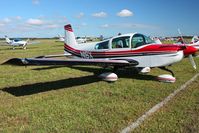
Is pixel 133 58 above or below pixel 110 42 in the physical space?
below

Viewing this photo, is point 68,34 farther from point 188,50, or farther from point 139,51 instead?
point 188,50

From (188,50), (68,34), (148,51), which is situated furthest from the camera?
(68,34)

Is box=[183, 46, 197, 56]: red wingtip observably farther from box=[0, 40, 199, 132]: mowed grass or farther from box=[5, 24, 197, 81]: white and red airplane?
box=[0, 40, 199, 132]: mowed grass

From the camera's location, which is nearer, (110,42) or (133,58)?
(133,58)

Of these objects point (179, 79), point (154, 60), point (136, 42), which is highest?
point (136, 42)

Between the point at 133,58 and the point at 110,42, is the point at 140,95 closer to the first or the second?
the point at 133,58

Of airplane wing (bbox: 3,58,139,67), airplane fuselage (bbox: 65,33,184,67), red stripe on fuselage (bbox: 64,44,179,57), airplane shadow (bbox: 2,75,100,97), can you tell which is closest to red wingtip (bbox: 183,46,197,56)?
airplane fuselage (bbox: 65,33,184,67)

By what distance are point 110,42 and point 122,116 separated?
551cm

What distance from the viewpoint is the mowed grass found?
186 inches

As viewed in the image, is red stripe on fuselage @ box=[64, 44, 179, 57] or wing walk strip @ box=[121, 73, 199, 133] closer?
wing walk strip @ box=[121, 73, 199, 133]

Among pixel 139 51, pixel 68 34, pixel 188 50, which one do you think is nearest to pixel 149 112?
pixel 139 51

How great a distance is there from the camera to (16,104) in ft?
20.3

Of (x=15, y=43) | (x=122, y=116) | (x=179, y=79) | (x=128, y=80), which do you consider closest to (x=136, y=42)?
(x=128, y=80)

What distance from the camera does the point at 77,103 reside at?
246 inches
